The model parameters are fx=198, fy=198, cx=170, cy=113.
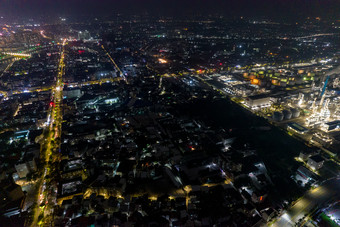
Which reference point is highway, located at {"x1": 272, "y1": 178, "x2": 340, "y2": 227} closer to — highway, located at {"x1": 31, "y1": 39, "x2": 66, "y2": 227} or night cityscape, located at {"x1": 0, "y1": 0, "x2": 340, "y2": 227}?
night cityscape, located at {"x1": 0, "y1": 0, "x2": 340, "y2": 227}

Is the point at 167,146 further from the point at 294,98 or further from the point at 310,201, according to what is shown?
the point at 294,98

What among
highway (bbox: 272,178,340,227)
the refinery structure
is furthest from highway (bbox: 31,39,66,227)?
the refinery structure

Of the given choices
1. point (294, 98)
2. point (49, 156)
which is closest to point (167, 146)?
point (49, 156)

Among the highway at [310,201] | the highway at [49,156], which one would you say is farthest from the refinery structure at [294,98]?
the highway at [49,156]

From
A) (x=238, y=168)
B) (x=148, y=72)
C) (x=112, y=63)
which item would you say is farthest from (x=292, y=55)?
(x=238, y=168)

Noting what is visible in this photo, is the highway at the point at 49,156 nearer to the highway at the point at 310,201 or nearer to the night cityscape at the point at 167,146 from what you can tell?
the night cityscape at the point at 167,146
